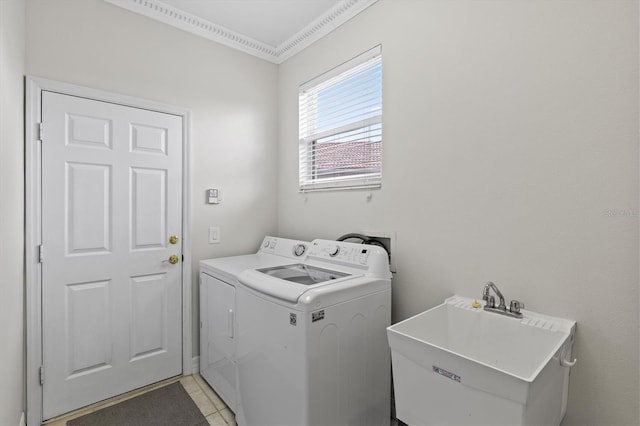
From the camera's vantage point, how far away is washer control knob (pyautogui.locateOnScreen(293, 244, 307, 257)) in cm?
219

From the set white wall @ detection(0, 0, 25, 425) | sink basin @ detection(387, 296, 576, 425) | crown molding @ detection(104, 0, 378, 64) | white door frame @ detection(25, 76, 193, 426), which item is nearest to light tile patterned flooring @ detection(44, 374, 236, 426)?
white door frame @ detection(25, 76, 193, 426)

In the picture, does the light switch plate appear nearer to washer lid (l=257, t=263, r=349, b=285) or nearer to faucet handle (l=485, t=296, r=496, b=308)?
washer lid (l=257, t=263, r=349, b=285)

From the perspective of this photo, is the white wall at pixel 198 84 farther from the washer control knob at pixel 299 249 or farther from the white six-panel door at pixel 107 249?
the washer control knob at pixel 299 249

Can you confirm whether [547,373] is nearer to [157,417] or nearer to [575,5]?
[575,5]

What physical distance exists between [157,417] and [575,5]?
9.48 feet

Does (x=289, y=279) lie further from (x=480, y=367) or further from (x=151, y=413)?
(x=151, y=413)

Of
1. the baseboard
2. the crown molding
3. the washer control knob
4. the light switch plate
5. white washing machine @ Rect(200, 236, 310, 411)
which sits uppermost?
the crown molding

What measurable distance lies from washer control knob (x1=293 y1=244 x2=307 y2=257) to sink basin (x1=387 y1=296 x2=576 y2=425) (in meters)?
1.00

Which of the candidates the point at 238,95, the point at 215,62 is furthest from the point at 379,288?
the point at 215,62

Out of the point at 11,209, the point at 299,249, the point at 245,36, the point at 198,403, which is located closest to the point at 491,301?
the point at 299,249

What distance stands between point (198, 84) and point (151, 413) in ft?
7.36

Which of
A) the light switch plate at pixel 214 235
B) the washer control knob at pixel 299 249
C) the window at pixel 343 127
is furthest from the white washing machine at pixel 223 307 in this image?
the window at pixel 343 127

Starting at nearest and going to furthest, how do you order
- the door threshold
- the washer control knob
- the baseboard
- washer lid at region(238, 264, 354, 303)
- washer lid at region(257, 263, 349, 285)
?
washer lid at region(238, 264, 354, 303) < washer lid at region(257, 263, 349, 285) < the door threshold < the washer control knob < the baseboard

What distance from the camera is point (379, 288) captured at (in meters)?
1.67
